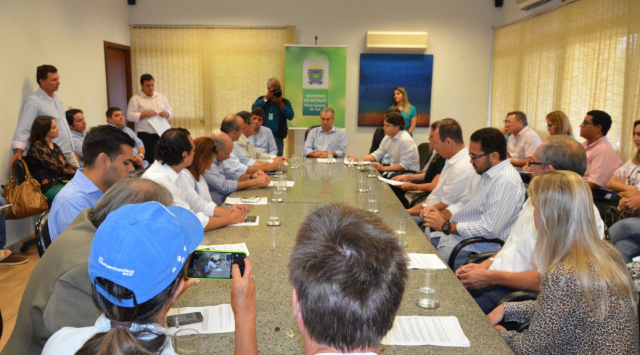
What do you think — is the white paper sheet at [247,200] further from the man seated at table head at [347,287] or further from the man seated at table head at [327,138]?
the man seated at table head at [327,138]

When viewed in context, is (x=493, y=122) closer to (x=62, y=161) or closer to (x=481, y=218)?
(x=481, y=218)

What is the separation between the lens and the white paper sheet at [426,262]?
2.23 metres

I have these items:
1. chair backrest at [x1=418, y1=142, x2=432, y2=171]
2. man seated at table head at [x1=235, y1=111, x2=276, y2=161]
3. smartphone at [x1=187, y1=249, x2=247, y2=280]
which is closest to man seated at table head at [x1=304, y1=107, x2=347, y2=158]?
man seated at table head at [x1=235, y1=111, x2=276, y2=161]

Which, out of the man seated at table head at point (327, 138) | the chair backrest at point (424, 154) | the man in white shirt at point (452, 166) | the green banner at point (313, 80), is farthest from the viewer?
the green banner at point (313, 80)

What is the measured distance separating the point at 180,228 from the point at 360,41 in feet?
25.2

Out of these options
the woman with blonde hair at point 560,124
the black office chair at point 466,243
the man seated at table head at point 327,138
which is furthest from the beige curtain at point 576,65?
the black office chair at point 466,243

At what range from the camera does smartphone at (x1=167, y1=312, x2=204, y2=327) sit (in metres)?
1.64

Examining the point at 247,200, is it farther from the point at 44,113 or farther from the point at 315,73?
the point at 315,73

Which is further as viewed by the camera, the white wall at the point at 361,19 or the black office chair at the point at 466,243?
the white wall at the point at 361,19

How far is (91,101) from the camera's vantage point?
22.1ft

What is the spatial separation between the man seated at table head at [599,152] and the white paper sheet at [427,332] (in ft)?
12.2

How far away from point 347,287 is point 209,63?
7.90m

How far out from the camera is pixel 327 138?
6.61 m

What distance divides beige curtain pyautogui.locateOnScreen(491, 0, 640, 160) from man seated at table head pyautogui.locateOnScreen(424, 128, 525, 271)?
2.75 metres
